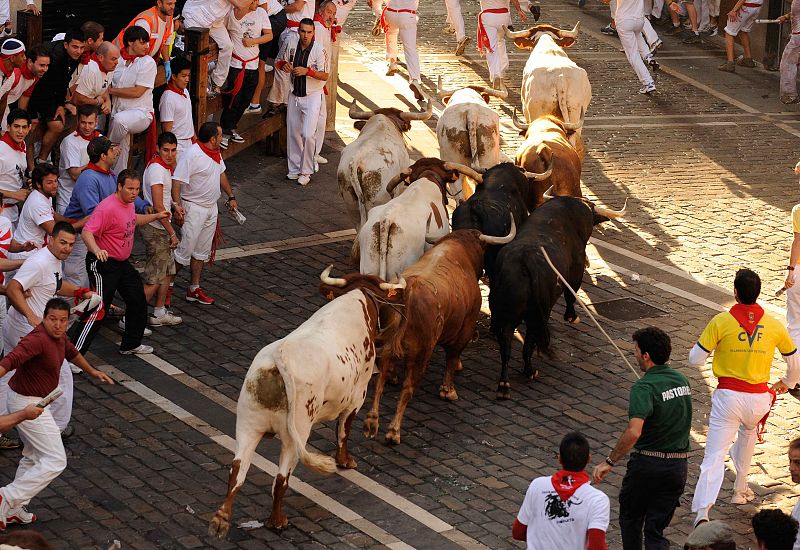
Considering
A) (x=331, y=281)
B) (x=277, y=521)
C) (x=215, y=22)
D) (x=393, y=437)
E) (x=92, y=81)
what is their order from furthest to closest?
1. (x=215, y=22)
2. (x=92, y=81)
3. (x=393, y=437)
4. (x=331, y=281)
5. (x=277, y=521)

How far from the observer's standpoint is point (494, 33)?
2256 centimetres

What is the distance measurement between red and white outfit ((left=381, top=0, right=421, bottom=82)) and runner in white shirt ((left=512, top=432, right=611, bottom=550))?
589 inches

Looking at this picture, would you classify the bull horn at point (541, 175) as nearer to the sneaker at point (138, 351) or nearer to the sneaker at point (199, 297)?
the sneaker at point (199, 297)

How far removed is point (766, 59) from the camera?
25.2 meters

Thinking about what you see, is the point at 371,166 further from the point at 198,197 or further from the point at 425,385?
the point at 425,385

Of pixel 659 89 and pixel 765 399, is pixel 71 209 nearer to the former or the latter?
pixel 765 399

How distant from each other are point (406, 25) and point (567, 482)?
15.5m

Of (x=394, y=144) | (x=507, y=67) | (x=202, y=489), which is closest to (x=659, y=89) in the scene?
(x=507, y=67)

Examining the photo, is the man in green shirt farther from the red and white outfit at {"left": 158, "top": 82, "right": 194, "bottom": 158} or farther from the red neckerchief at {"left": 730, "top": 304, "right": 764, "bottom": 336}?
the red and white outfit at {"left": 158, "top": 82, "right": 194, "bottom": 158}

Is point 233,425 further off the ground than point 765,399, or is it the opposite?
point 765,399

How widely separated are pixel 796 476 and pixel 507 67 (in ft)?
53.6

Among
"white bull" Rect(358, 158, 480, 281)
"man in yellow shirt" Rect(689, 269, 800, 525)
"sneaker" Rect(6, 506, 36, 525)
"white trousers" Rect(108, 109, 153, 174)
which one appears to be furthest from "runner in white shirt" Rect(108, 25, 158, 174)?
"man in yellow shirt" Rect(689, 269, 800, 525)

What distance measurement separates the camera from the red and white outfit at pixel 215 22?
16422 millimetres

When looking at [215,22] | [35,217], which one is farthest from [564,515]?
[215,22]
